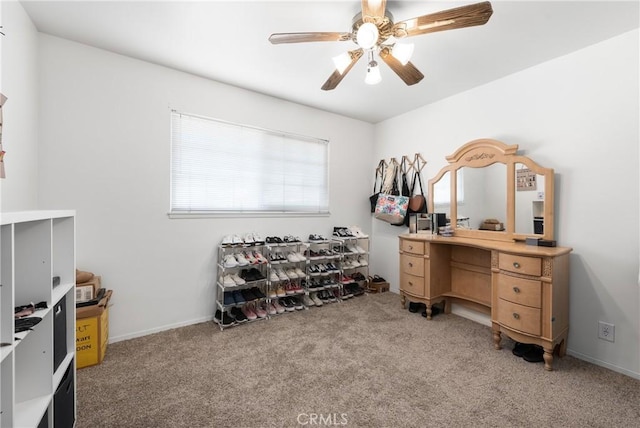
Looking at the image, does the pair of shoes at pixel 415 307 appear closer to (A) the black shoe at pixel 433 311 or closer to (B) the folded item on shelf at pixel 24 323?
(A) the black shoe at pixel 433 311

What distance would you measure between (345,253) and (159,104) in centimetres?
274

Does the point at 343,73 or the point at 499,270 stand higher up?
the point at 343,73

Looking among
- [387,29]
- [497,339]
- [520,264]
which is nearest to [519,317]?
[497,339]

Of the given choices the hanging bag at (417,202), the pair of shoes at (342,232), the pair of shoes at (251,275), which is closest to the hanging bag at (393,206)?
the hanging bag at (417,202)

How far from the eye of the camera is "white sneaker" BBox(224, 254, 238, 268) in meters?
2.80

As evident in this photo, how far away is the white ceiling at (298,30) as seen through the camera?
1.87 meters

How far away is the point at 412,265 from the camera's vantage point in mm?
3123

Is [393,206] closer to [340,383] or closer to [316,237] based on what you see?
[316,237]

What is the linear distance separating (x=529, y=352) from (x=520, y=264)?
2.49 ft

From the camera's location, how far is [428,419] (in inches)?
62.6

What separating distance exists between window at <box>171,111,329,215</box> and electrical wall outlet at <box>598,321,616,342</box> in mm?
2968

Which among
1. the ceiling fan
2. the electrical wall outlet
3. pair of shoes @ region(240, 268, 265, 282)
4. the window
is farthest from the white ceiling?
the electrical wall outlet

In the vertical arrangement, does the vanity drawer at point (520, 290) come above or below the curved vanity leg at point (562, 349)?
above

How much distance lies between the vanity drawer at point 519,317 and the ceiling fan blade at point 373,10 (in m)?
2.37
